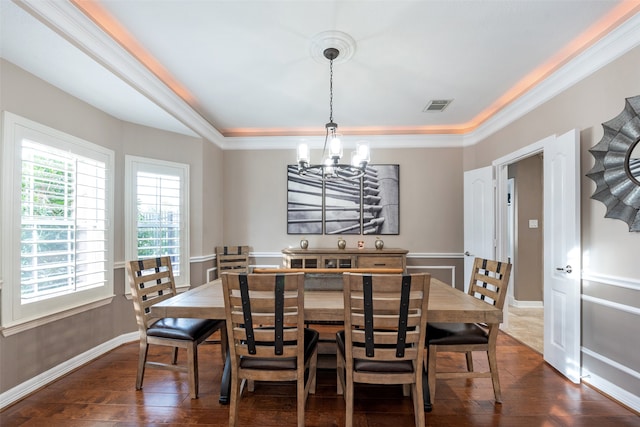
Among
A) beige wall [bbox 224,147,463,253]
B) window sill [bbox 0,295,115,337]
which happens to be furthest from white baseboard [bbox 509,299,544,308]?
window sill [bbox 0,295,115,337]

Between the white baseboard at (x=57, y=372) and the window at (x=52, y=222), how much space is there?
47 centimetres

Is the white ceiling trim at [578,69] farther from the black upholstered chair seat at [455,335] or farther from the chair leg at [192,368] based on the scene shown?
the chair leg at [192,368]

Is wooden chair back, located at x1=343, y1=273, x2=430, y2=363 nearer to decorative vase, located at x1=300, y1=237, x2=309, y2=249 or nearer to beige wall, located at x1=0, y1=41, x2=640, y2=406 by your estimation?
beige wall, located at x1=0, y1=41, x2=640, y2=406

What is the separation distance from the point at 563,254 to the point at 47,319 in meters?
4.34

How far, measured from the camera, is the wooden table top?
1905mm

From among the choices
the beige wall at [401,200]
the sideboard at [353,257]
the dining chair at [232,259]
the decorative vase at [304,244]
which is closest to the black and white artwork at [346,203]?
the beige wall at [401,200]

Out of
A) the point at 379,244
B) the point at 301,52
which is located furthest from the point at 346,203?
the point at 301,52

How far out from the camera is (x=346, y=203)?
4738mm

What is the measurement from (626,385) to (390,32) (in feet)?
9.94

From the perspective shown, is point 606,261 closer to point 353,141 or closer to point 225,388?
point 225,388

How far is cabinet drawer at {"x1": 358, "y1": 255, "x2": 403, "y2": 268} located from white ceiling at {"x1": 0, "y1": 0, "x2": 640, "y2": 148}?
6.30 feet

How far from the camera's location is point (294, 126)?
452 cm

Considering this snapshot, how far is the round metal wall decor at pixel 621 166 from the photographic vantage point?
2.14m

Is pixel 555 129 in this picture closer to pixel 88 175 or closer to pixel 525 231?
pixel 525 231
